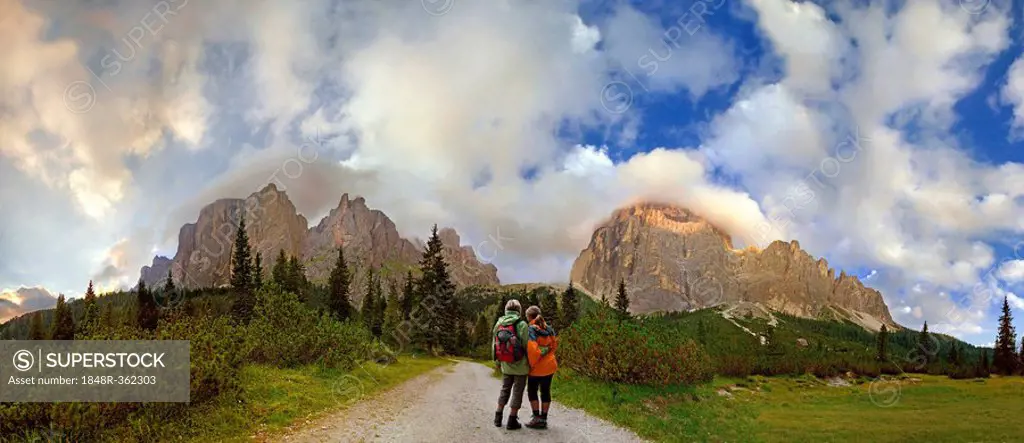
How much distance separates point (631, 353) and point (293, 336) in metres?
15.2

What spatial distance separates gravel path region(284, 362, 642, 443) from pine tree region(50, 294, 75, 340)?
328 ft

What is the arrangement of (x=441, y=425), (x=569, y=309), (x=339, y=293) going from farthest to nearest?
(x=569, y=309), (x=339, y=293), (x=441, y=425)

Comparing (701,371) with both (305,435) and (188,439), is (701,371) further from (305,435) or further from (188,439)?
Answer: (188,439)

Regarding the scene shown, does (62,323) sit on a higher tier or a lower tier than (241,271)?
lower

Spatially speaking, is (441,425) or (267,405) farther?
(267,405)

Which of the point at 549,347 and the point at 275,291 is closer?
the point at 549,347

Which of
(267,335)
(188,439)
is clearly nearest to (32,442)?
(188,439)

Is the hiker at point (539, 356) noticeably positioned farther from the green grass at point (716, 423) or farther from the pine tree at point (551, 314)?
the pine tree at point (551, 314)

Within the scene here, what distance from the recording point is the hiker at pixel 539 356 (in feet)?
38.5

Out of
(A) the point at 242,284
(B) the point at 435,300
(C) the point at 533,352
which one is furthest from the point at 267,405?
(A) the point at 242,284

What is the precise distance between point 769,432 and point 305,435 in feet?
53.0

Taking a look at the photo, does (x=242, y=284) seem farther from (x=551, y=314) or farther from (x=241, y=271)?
(x=551, y=314)

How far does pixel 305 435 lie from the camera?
40.4ft

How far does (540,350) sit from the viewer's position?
1182 centimetres
